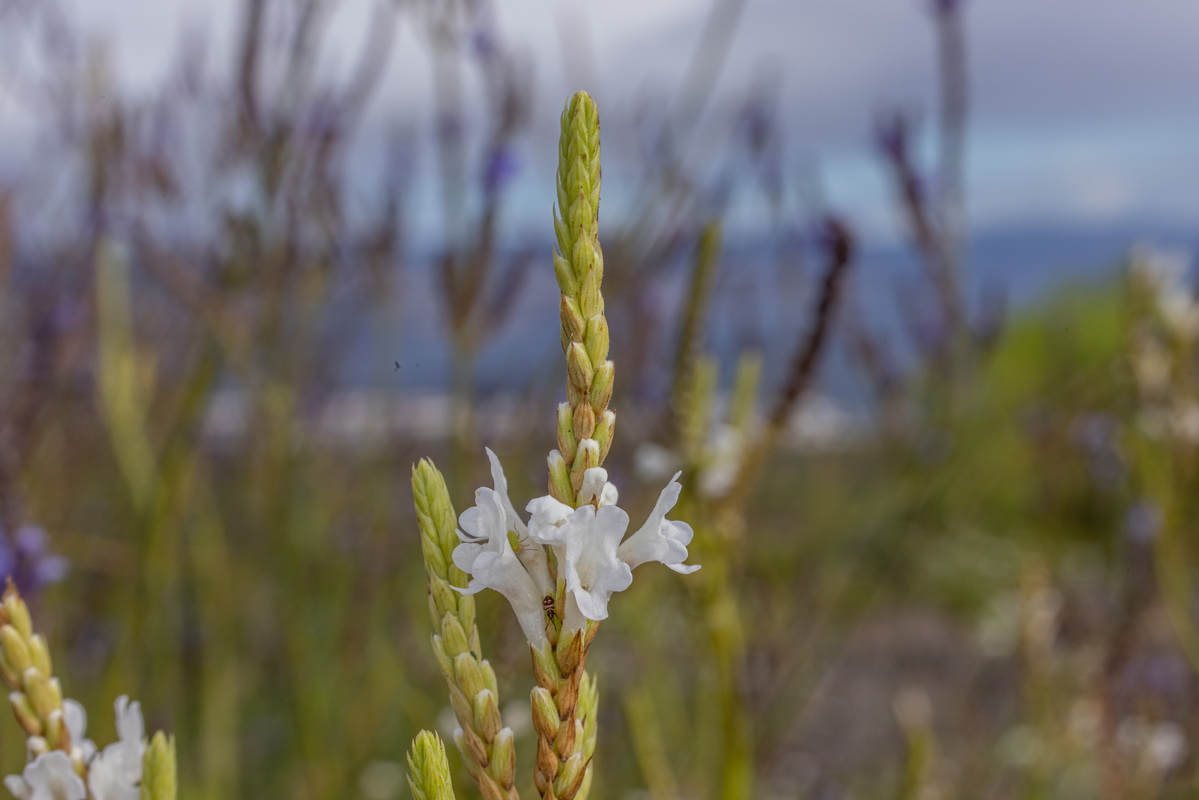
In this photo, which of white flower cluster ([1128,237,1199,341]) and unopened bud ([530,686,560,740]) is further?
white flower cluster ([1128,237,1199,341])

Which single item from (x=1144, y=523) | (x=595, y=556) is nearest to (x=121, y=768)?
(x=595, y=556)

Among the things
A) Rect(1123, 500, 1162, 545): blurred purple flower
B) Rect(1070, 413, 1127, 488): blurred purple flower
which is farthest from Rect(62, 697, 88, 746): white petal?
Rect(1070, 413, 1127, 488): blurred purple flower

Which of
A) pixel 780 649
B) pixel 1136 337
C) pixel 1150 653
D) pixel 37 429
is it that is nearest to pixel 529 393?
pixel 780 649

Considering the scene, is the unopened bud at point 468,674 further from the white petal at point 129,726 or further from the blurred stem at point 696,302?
the blurred stem at point 696,302

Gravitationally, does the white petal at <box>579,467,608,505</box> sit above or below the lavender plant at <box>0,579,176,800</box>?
above

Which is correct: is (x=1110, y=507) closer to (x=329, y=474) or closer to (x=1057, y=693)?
(x=1057, y=693)

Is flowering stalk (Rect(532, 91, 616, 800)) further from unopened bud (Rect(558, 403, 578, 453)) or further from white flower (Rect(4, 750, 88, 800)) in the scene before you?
white flower (Rect(4, 750, 88, 800))
